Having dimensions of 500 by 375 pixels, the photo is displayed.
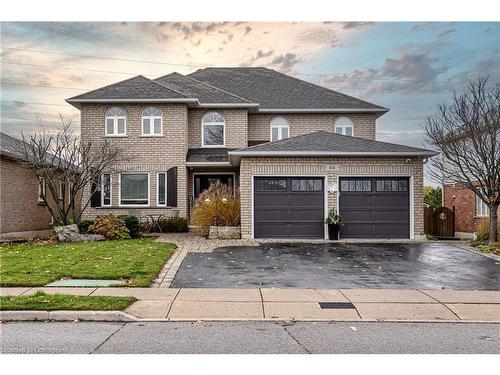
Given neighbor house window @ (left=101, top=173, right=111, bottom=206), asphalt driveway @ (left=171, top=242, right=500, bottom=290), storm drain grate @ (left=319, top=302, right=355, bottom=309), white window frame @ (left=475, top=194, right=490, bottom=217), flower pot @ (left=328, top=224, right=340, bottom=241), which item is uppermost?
neighbor house window @ (left=101, top=173, right=111, bottom=206)

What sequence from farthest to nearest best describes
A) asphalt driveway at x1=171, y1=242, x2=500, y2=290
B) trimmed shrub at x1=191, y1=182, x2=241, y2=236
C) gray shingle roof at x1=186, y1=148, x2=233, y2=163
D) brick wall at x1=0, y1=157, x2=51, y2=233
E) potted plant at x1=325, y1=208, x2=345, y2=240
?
gray shingle roof at x1=186, y1=148, x2=233, y2=163 → brick wall at x1=0, y1=157, x2=51, y2=233 → trimmed shrub at x1=191, y1=182, x2=241, y2=236 → potted plant at x1=325, y1=208, x2=345, y2=240 → asphalt driveway at x1=171, y1=242, x2=500, y2=290

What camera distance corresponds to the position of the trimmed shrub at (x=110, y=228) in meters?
18.0

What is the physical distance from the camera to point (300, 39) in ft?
39.7

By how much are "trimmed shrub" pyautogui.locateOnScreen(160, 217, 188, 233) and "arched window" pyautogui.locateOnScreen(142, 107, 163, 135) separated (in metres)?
3.99

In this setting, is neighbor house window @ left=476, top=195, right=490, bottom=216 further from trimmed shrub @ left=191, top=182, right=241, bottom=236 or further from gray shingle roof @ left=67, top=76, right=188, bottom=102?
gray shingle roof @ left=67, top=76, right=188, bottom=102

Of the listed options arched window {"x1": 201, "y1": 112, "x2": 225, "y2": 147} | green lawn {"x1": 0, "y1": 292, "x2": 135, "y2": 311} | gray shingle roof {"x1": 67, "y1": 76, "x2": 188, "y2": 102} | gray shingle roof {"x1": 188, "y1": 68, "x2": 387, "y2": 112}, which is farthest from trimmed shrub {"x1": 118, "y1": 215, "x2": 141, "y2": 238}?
green lawn {"x1": 0, "y1": 292, "x2": 135, "y2": 311}

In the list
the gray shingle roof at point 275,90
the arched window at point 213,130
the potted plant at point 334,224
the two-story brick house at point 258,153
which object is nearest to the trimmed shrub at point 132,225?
the two-story brick house at point 258,153

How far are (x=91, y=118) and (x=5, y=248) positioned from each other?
326 inches

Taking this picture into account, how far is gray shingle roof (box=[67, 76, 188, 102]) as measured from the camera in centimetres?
2222

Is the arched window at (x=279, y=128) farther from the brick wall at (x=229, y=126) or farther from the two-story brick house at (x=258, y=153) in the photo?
the brick wall at (x=229, y=126)

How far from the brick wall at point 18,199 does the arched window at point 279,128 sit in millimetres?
11171

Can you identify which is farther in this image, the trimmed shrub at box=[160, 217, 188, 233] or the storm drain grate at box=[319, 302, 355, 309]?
the trimmed shrub at box=[160, 217, 188, 233]

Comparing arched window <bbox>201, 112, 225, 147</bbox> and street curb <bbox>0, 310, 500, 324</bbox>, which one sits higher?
arched window <bbox>201, 112, 225, 147</bbox>

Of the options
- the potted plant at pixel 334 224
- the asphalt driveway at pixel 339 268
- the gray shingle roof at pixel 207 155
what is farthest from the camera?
the gray shingle roof at pixel 207 155
